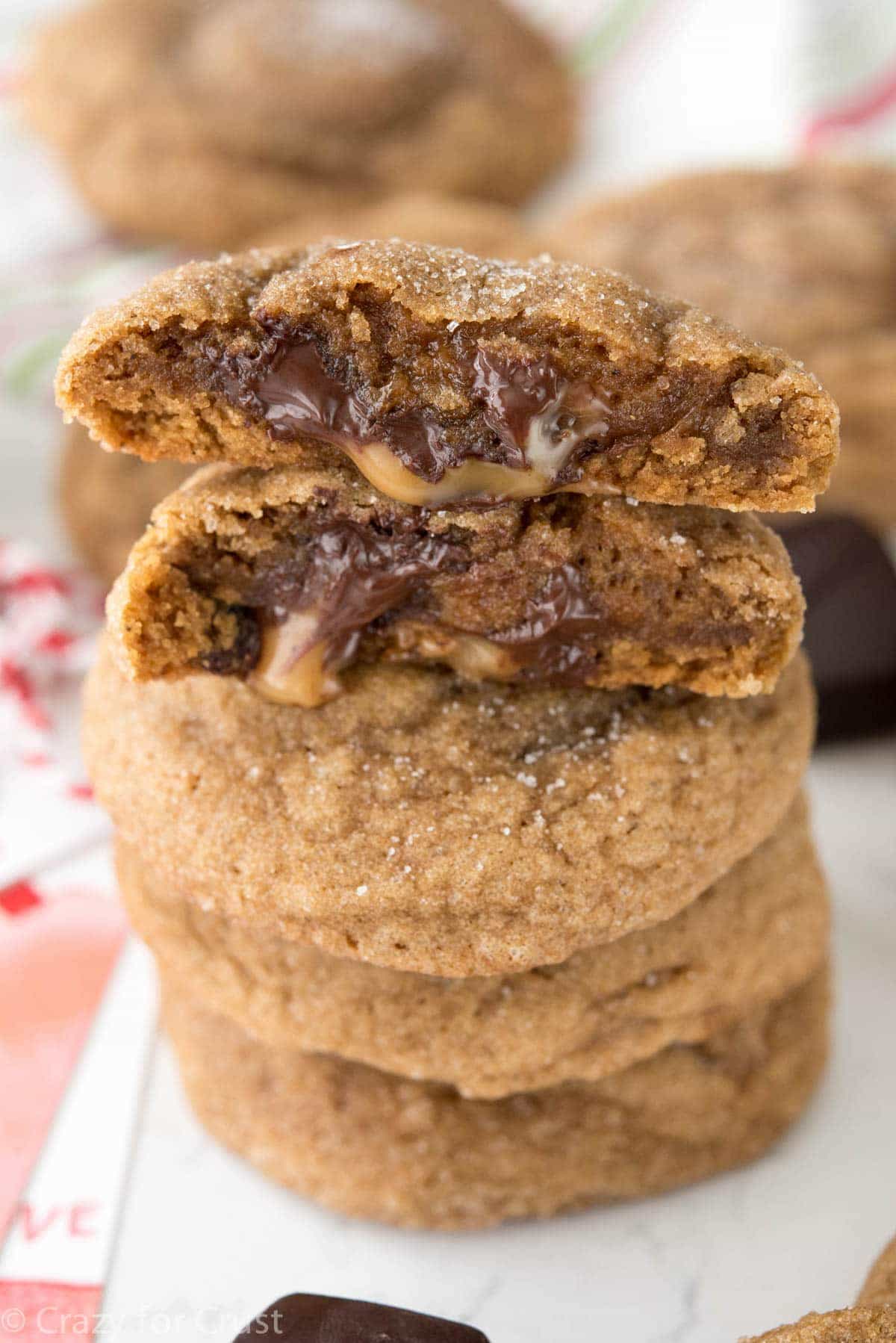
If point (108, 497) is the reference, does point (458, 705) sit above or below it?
below

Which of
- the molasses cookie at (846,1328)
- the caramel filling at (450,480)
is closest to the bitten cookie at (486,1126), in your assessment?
the molasses cookie at (846,1328)

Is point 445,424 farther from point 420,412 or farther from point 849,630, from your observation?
point 849,630

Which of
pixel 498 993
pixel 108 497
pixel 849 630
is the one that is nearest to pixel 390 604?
pixel 498 993

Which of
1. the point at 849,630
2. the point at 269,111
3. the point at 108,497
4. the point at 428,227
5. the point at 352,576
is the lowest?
the point at 352,576

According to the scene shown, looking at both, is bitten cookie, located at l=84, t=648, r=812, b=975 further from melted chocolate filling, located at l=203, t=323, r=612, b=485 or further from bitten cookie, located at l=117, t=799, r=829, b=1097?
melted chocolate filling, located at l=203, t=323, r=612, b=485

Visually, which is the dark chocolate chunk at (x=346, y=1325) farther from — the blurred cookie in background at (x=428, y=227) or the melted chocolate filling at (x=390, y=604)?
the blurred cookie in background at (x=428, y=227)

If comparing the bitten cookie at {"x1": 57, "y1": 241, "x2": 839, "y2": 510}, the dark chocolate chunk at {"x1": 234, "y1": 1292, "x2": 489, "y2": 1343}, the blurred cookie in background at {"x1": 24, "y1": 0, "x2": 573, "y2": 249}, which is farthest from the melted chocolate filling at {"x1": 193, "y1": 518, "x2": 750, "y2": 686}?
the blurred cookie in background at {"x1": 24, "y1": 0, "x2": 573, "y2": 249}
